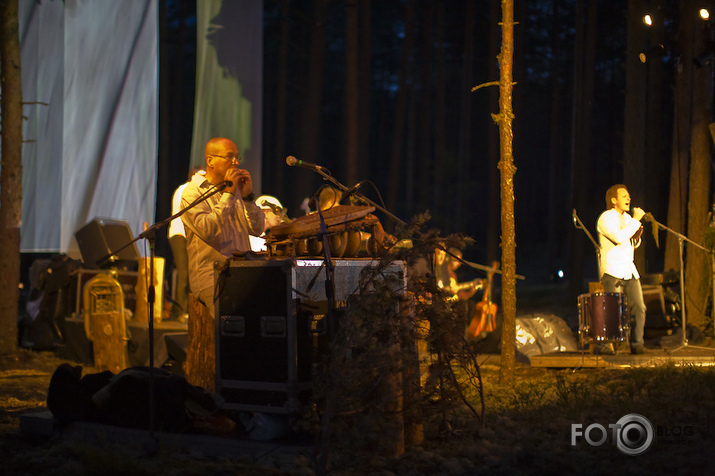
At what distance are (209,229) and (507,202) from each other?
121 inches

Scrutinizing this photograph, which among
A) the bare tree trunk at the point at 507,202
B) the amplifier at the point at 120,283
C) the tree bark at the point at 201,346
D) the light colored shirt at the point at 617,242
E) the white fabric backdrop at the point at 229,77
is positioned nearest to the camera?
the tree bark at the point at 201,346

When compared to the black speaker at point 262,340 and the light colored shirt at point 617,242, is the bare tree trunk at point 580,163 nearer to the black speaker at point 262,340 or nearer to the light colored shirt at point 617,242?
the light colored shirt at point 617,242

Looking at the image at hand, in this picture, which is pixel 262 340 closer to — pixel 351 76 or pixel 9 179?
pixel 9 179

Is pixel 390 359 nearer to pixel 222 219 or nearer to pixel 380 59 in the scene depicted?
pixel 222 219

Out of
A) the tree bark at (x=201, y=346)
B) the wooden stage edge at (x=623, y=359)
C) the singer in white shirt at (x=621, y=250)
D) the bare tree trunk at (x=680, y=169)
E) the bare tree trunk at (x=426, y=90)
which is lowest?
the wooden stage edge at (x=623, y=359)

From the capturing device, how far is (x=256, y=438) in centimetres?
464

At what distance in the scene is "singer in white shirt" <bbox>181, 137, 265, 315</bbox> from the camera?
5.25m

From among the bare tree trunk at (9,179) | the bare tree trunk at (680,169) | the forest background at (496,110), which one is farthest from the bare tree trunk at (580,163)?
the bare tree trunk at (9,179)

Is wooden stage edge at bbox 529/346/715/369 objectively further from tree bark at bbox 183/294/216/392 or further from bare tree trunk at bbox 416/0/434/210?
bare tree trunk at bbox 416/0/434/210

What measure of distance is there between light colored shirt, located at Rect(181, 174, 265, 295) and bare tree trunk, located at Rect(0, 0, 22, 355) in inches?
200

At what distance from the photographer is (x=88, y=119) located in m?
10.7

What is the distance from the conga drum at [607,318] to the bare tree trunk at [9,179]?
7189 millimetres

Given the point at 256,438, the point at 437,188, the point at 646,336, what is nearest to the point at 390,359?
the point at 256,438

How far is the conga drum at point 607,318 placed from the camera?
7934 millimetres
